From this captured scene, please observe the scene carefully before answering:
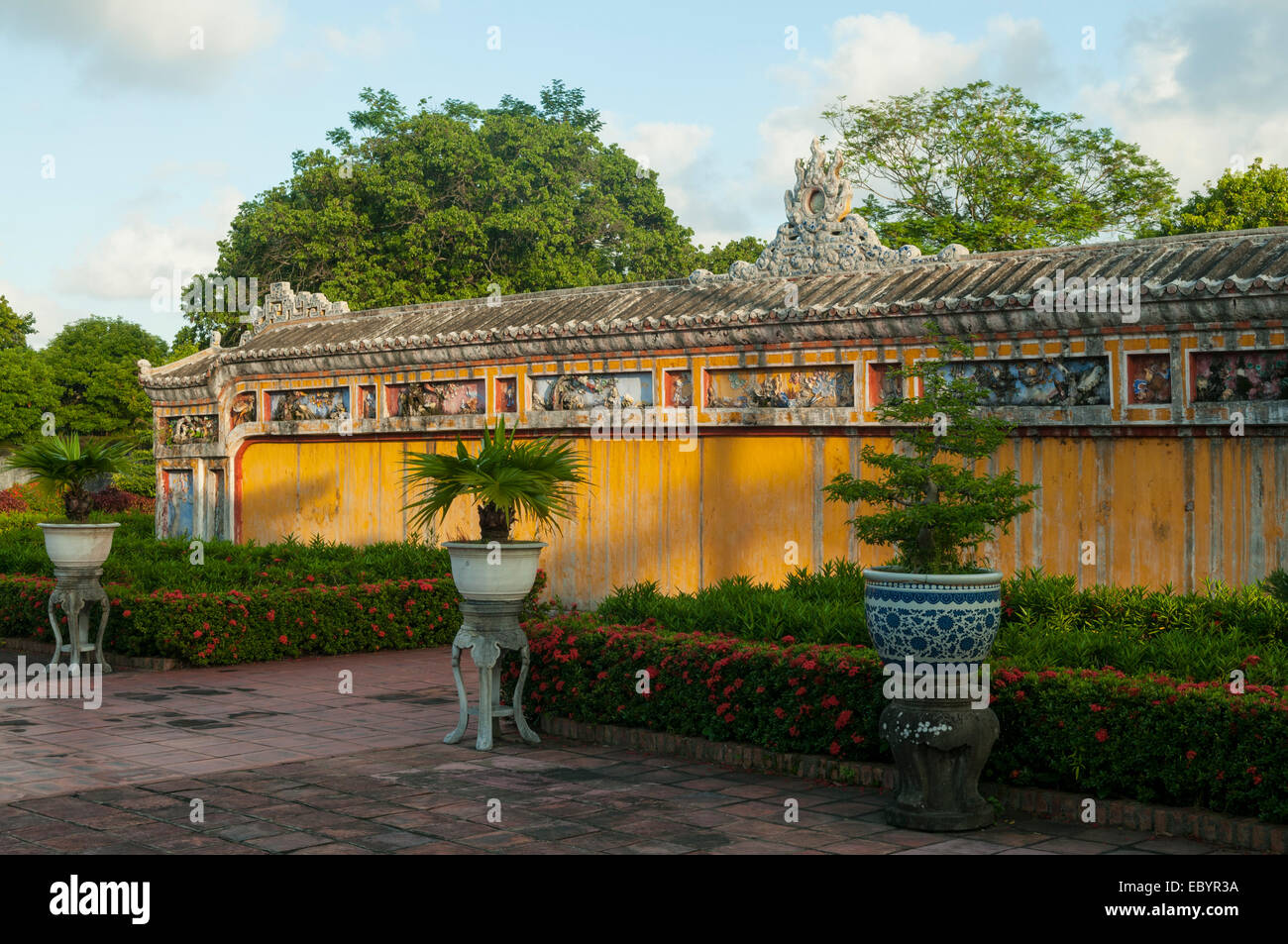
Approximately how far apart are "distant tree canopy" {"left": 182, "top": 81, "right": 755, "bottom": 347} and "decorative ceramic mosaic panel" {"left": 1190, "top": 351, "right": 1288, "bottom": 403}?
23750 mm

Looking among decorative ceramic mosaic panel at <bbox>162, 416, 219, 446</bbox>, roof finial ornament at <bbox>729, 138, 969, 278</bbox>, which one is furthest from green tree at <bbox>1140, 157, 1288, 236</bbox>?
decorative ceramic mosaic panel at <bbox>162, 416, 219, 446</bbox>

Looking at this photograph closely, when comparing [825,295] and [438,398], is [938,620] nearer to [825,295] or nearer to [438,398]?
[825,295]

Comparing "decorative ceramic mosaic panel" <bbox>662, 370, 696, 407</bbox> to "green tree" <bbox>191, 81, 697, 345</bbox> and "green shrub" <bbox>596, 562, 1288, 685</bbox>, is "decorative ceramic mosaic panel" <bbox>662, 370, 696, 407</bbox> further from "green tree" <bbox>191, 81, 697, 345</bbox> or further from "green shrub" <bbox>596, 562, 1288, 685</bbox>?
"green tree" <bbox>191, 81, 697, 345</bbox>

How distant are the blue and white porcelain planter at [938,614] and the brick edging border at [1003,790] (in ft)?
2.92

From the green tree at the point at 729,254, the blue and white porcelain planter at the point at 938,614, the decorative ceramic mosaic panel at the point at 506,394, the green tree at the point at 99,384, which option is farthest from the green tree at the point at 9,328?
the blue and white porcelain planter at the point at 938,614

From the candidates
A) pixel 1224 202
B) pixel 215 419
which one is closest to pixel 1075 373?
pixel 215 419

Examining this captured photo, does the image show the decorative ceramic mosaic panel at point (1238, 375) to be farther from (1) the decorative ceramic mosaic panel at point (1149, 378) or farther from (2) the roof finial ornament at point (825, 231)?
(2) the roof finial ornament at point (825, 231)

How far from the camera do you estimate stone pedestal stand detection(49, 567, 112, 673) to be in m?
11.4

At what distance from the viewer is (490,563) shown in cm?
823

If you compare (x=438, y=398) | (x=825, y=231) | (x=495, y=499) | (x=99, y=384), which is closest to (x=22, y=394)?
(x=99, y=384)

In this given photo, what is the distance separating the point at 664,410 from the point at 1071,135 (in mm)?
20931

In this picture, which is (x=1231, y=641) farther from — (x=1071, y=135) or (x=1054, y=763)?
(x=1071, y=135)

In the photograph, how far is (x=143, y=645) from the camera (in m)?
11.9

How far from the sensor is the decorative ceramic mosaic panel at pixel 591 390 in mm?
13734
